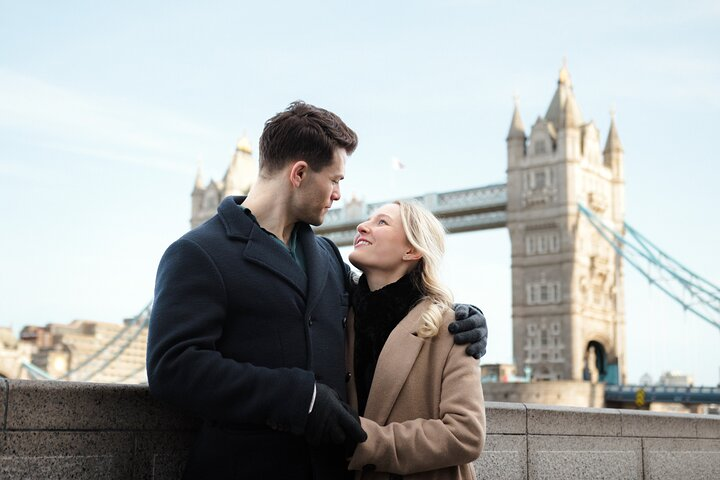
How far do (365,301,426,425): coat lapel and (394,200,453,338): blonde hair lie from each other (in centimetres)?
12

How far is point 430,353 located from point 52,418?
935 millimetres

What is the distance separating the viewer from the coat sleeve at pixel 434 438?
2178mm

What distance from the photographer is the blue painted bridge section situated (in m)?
29.1

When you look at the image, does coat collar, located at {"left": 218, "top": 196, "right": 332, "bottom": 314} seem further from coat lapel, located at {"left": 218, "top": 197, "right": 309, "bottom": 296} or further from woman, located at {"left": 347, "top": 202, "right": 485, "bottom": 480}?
woman, located at {"left": 347, "top": 202, "right": 485, "bottom": 480}

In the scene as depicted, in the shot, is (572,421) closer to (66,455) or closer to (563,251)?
(66,455)

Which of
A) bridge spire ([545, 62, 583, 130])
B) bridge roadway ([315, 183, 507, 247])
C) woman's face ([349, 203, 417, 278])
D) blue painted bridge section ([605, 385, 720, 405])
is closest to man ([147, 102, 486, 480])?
woman's face ([349, 203, 417, 278])

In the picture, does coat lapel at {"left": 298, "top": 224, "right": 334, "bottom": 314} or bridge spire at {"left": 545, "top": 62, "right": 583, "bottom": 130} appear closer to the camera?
coat lapel at {"left": 298, "top": 224, "right": 334, "bottom": 314}

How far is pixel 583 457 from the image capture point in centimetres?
446

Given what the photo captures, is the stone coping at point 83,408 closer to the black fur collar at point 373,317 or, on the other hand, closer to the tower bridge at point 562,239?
the black fur collar at point 373,317

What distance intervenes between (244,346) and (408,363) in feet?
1.40

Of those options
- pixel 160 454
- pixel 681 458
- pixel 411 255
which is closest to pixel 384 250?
pixel 411 255

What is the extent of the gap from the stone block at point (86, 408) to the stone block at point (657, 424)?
2.85 meters

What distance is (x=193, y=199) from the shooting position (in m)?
53.5

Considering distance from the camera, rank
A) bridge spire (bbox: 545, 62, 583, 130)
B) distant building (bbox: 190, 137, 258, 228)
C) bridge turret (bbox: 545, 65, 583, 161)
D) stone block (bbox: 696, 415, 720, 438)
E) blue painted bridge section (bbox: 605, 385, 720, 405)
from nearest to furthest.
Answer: stone block (bbox: 696, 415, 720, 438), blue painted bridge section (bbox: 605, 385, 720, 405), bridge turret (bbox: 545, 65, 583, 161), bridge spire (bbox: 545, 62, 583, 130), distant building (bbox: 190, 137, 258, 228)
